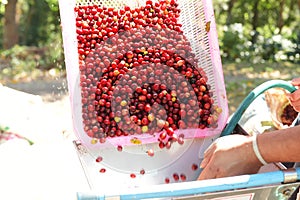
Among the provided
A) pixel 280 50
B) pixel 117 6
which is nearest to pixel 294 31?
pixel 280 50

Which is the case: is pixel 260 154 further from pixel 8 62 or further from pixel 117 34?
pixel 8 62

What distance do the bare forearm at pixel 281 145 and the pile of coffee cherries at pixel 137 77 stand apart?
43 centimetres

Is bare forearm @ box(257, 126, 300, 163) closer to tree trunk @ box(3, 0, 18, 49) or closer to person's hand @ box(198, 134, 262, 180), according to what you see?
person's hand @ box(198, 134, 262, 180)

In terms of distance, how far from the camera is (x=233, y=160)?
1394 millimetres

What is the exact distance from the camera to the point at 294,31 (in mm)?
5621

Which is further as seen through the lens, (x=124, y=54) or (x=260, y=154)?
(x=124, y=54)

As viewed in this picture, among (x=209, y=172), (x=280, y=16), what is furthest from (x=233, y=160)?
(x=280, y=16)

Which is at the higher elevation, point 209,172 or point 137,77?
point 137,77

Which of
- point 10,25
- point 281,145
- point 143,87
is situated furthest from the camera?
point 10,25

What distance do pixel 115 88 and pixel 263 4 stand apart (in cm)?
487

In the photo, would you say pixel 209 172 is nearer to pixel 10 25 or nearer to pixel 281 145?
pixel 281 145

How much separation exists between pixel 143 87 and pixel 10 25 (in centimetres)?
440

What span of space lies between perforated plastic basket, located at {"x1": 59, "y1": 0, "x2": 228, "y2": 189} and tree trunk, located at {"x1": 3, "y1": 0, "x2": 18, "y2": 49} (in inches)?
158

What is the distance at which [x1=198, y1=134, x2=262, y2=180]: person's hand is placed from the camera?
139cm
